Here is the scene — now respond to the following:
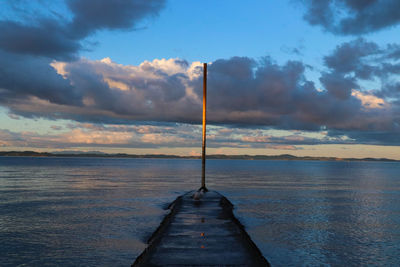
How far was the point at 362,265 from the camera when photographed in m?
13.4

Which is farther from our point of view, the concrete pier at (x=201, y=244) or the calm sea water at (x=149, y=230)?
the calm sea water at (x=149, y=230)

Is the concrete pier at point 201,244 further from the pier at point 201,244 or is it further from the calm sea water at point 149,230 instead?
the calm sea water at point 149,230

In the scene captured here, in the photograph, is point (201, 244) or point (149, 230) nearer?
point (201, 244)

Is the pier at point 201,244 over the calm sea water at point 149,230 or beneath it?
over

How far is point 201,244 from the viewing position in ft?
40.7

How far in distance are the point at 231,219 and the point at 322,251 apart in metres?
5.07

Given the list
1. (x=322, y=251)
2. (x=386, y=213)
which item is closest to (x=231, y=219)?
(x=322, y=251)

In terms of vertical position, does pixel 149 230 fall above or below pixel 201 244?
below

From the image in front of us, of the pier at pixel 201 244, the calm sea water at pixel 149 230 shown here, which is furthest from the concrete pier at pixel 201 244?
the calm sea water at pixel 149 230

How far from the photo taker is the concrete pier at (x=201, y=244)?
1032 centimetres

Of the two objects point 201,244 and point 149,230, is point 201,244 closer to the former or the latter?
point 201,244

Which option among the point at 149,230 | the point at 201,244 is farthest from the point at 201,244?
the point at 149,230

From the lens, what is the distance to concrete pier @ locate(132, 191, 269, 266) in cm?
1032

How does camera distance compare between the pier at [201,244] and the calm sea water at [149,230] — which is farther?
the calm sea water at [149,230]
